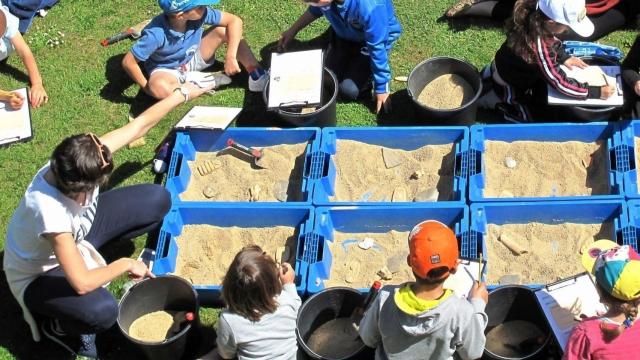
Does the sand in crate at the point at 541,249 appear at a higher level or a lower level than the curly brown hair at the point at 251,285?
lower

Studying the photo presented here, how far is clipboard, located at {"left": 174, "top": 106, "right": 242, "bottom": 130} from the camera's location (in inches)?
187

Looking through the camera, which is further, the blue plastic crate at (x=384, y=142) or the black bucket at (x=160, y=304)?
the blue plastic crate at (x=384, y=142)

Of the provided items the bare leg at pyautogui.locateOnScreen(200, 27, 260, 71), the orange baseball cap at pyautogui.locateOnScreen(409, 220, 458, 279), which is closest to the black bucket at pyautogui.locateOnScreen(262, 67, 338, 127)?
the bare leg at pyautogui.locateOnScreen(200, 27, 260, 71)

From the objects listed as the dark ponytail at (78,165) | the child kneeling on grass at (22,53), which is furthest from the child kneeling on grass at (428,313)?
the child kneeling on grass at (22,53)

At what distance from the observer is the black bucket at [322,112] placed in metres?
4.78

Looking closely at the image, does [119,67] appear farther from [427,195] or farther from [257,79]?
[427,195]

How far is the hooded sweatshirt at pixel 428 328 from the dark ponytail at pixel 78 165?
1355 mm

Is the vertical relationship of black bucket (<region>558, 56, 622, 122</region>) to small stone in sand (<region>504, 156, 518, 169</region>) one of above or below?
above

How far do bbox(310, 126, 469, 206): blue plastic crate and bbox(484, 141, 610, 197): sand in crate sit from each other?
19 centimetres

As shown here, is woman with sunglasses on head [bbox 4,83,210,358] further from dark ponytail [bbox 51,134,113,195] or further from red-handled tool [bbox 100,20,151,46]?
red-handled tool [bbox 100,20,151,46]

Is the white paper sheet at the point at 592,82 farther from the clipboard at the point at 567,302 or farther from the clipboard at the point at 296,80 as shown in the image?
the clipboard at the point at 296,80

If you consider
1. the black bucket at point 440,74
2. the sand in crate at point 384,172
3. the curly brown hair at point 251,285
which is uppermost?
the curly brown hair at point 251,285

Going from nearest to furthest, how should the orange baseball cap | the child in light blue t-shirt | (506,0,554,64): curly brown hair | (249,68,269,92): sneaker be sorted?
the orange baseball cap, (506,0,554,64): curly brown hair, the child in light blue t-shirt, (249,68,269,92): sneaker

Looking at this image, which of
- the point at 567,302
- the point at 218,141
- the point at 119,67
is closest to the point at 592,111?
the point at 567,302
